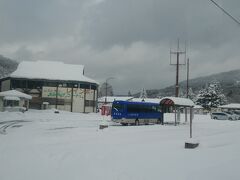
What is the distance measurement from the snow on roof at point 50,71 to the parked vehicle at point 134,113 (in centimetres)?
3537

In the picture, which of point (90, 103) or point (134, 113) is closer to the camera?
point (134, 113)


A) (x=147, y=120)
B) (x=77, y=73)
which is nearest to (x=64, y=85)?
(x=77, y=73)

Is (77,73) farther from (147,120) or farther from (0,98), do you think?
(147,120)

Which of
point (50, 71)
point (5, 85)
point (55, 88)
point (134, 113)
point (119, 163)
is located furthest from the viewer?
point (50, 71)

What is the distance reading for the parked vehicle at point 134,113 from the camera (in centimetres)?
3672

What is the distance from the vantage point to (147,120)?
38.9 meters

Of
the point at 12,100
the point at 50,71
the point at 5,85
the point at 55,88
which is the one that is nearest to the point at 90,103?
the point at 55,88

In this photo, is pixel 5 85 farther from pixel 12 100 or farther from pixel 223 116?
pixel 223 116

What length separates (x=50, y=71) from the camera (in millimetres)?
75000

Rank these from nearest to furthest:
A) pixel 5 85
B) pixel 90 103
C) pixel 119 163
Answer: pixel 119 163, pixel 5 85, pixel 90 103

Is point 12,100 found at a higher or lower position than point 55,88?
lower

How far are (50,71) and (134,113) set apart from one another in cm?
4183

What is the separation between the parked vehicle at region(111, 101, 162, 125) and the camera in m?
36.7

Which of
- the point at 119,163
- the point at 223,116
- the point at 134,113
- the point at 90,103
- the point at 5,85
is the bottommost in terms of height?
the point at 119,163
